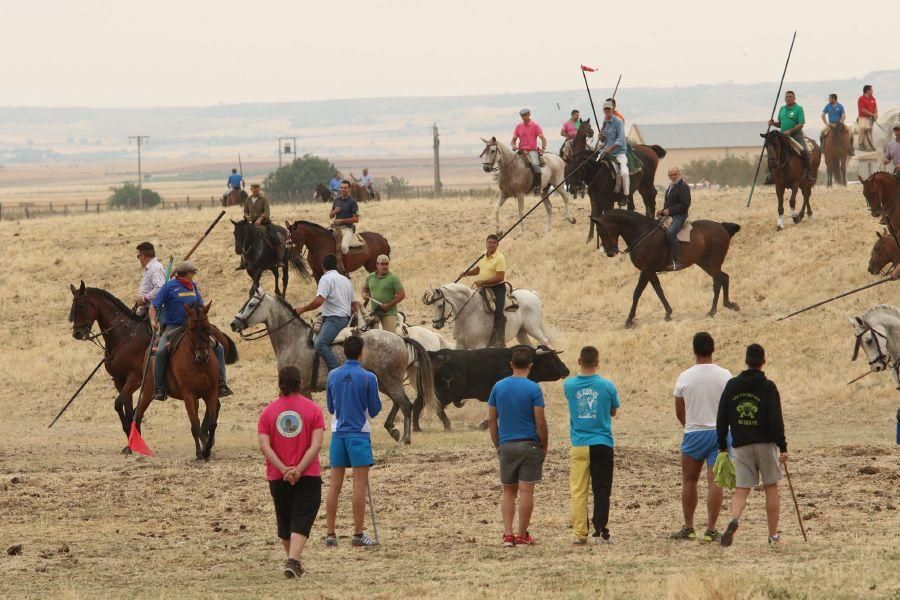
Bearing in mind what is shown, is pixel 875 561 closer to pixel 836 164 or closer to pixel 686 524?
pixel 686 524

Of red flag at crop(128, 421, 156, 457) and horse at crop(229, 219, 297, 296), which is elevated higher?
horse at crop(229, 219, 297, 296)

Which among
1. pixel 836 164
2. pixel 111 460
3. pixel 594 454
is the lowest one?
pixel 111 460

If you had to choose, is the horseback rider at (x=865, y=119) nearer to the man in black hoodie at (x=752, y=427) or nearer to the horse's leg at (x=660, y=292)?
the horse's leg at (x=660, y=292)

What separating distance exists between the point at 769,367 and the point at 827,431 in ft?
14.8

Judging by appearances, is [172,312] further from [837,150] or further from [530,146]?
[837,150]

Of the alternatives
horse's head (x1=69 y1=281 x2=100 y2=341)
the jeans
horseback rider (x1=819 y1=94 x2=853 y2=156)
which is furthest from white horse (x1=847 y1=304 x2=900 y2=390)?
horseback rider (x1=819 y1=94 x2=853 y2=156)

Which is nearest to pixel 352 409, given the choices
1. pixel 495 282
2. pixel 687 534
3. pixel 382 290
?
pixel 687 534

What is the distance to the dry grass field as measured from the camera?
11.2m

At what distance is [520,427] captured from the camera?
12016 millimetres

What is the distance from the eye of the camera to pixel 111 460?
1934 centimetres

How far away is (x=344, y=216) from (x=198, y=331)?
11.1 meters

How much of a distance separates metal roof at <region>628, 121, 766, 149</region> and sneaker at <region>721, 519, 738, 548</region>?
4438 inches

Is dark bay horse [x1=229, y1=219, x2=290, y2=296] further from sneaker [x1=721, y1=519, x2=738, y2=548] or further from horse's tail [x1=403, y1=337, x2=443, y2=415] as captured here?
sneaker [x1=721, y1=519, x2=738, y2=548]

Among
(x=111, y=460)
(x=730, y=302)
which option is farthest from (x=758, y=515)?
(x=730, y=302)
